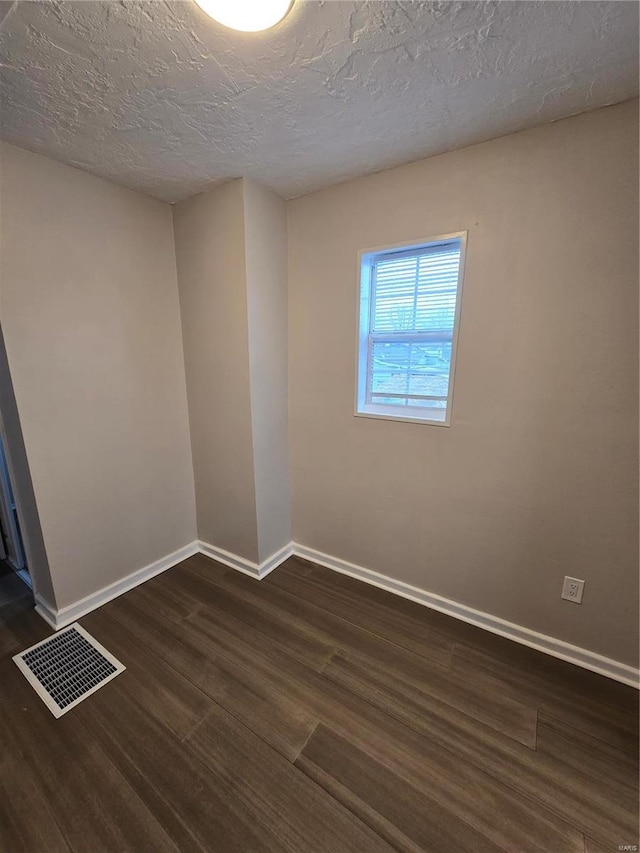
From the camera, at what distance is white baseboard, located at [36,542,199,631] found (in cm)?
189

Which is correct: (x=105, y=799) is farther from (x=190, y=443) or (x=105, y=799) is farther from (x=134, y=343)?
(x=134, y=343)

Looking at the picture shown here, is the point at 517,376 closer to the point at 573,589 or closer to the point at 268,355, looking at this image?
the point at 573,589

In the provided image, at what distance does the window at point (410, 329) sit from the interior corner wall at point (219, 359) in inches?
28.9

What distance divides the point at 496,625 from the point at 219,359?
7.26 feet

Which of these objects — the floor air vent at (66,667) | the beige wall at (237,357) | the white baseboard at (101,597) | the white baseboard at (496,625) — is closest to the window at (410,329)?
the beige wall at (237,357)

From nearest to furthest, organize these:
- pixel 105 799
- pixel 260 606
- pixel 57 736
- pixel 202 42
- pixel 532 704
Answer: pixel 202 42, pixel 105 799, pixel 57 736, pixel 532 704, pixel 260 606

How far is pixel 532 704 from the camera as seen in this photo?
1468 mm

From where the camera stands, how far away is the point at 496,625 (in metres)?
1.84

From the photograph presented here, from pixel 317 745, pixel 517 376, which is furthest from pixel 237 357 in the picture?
pixel 317 745

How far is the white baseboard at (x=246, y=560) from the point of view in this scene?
2326mm

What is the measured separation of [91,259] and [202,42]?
4.00 feet

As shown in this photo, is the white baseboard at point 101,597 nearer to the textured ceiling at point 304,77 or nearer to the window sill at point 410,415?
the window sill at point 410,415

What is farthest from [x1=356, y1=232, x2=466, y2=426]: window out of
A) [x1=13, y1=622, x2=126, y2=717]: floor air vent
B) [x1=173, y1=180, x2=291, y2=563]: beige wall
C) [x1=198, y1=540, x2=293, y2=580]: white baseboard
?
[x1=13, y1=622, x2=126, y2=717]: floor air vent

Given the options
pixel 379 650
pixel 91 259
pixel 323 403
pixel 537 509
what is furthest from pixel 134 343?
pixel 537 509
